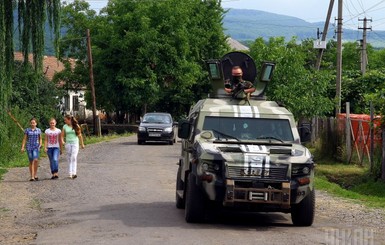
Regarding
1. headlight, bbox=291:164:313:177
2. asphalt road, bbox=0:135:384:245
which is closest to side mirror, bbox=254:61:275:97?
asphalt road, bbox=0:135:384:245

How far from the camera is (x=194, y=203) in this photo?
13.1 m

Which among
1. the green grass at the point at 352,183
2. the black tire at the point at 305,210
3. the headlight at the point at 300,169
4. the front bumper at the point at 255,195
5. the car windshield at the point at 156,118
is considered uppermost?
the headlight at the point at 300,169

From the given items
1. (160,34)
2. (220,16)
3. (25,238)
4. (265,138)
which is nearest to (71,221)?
(25,238)

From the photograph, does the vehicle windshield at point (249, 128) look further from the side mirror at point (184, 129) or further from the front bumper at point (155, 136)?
the front bumper at point (155, 136)

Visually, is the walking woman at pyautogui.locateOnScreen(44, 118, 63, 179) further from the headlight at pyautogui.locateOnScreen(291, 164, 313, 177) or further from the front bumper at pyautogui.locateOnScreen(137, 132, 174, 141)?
the front bumper at pyautogui.locateOnScreen(137, 132, 174, 141)

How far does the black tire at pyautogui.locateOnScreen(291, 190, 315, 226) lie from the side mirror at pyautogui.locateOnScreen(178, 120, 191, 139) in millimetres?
2492

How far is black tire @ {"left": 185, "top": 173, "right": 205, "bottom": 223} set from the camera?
43.2 feet

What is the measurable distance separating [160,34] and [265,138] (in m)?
50.6

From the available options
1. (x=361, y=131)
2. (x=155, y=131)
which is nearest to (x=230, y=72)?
(x=361, y=131)

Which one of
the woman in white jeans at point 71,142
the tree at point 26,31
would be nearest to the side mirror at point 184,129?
the tree at point 26,31

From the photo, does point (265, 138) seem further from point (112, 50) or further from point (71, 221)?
point (112, 50)

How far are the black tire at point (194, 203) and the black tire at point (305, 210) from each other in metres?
1.49

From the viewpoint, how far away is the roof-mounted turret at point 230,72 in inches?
655

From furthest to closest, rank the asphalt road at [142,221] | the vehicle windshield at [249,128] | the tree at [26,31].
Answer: the tree at [26,31], the vehicle windshield at [249,128], the asphalt road at [142,221]
